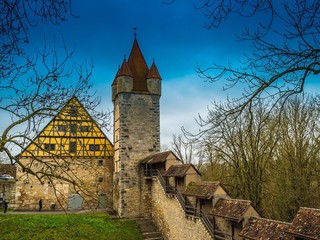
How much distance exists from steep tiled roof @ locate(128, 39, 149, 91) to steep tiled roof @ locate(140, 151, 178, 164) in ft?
17.3

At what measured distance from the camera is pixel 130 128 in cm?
2384

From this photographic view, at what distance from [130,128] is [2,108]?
59.4 feet

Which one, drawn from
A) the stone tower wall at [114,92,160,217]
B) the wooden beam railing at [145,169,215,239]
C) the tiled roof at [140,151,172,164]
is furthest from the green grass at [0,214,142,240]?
the tiled roof at [140,151,172,164]

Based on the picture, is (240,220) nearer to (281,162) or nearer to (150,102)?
(281,162)

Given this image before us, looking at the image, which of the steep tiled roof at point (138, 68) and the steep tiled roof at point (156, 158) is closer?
the steep tiled roof at point (156, 158)

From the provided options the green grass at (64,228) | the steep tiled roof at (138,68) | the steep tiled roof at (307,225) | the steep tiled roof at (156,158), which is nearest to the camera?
the steep tiled roof at (307,225)

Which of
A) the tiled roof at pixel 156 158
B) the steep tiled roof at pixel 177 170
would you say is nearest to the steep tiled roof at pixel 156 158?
the tiled roof at pixel 156 158

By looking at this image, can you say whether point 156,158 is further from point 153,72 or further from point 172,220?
point 153,72

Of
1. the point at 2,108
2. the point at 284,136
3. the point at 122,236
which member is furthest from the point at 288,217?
the point at 2,108

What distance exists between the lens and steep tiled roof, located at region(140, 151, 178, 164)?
20.8m

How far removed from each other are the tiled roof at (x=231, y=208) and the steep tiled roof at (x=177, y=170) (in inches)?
135

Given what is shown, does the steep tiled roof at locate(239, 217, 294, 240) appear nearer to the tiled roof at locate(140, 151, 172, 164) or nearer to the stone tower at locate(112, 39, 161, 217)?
the tiled roof at locate(140, 151, 172, 164)

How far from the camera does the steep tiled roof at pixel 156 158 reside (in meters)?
20.8

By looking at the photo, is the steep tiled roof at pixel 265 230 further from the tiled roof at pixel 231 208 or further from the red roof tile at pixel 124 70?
the red roof tile at pixel 124 70
